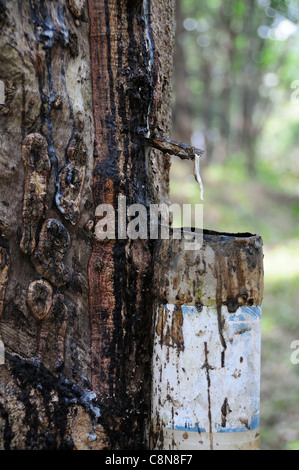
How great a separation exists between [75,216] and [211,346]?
0.57 metres

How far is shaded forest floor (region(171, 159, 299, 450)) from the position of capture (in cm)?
368

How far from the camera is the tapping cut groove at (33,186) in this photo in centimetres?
137

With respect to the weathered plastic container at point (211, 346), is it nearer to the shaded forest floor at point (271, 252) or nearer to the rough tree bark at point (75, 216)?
the rough tree bark at point (75, 216)

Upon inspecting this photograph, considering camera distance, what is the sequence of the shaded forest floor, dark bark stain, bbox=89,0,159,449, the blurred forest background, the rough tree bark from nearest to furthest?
the rough tree bark → dark bark stain, bbox=89,0,159,449 → the shaded forest floor → the blurred forest background

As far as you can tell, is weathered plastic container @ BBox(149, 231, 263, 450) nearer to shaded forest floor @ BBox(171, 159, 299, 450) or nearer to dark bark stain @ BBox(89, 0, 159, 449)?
dark bark stain @ BBox(89, 0, 159, 449)

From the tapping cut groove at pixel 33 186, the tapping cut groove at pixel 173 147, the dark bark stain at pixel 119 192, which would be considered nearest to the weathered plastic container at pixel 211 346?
the dark bark stain at pixel 119 192

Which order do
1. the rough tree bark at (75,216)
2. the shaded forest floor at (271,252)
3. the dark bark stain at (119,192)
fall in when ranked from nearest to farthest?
1. the rough tree bark at (75,216)
2. the dark bark stain at (119,192)
3. the shaded forest floor at (271,252)

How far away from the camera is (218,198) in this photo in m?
10.3

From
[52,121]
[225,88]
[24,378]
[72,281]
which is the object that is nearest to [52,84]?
[52,121]

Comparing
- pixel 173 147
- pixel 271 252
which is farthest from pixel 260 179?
pixel 173 147

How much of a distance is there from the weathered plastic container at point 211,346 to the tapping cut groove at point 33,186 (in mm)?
431

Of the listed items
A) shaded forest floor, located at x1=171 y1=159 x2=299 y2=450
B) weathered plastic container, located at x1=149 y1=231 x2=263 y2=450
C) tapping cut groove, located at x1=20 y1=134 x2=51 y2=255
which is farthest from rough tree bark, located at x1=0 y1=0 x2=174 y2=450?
shaded forest floor, located at x1=171 y1=159 x2=299 y2=450

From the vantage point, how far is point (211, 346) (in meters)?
1.41

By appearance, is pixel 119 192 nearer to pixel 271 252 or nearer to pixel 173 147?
pixel 173 147
